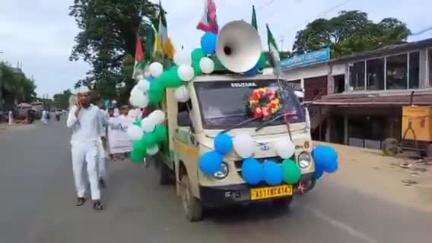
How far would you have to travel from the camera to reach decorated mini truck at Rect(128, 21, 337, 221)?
22.7ft

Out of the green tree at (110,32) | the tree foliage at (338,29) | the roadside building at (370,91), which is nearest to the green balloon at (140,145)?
the roadside building at (370,91)

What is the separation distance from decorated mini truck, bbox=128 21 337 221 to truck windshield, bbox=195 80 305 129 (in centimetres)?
1

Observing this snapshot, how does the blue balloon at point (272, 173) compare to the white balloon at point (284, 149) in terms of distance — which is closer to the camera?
the blue balloon at point (272, 173)

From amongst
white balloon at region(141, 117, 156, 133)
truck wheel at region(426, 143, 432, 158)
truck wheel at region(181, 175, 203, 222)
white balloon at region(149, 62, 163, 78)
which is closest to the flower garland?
truck wheel at region(181, 175, 203, 222)

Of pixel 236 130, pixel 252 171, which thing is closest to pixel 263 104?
pixel 236 130

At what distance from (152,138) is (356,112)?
50.2ft

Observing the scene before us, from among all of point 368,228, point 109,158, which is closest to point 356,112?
point 109,158

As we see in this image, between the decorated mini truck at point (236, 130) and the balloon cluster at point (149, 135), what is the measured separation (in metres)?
0.89

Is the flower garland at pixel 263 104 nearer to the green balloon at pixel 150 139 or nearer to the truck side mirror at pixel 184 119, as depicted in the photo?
the truck side mirror at pixel 184 119

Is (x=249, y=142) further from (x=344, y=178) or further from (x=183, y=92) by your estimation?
(x=344, y=178)

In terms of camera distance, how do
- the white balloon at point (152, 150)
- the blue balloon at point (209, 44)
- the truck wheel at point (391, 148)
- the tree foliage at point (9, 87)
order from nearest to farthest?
the blue balloon at point (209, 44) → the white balloon at point (152, 150) → the truck wheel at point (391, 148) → the tree foliage at point (9, 87)

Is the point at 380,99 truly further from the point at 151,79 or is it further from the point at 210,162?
the point at 210,162

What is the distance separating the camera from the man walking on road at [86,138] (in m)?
8.95

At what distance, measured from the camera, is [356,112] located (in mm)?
23516
